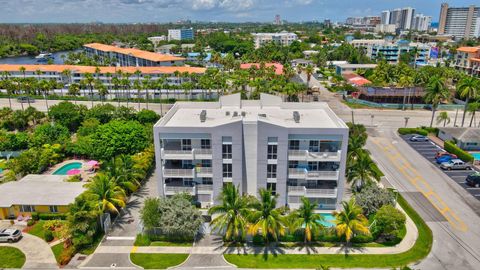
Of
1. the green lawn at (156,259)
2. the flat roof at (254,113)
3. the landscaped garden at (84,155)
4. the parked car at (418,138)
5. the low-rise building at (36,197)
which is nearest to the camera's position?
the green lawn at (156,259)

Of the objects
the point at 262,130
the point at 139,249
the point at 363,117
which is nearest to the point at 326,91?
the point at 363,117

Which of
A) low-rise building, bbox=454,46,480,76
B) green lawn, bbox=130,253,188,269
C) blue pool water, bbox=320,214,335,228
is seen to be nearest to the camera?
green lawn, bbox=130,253,188,269

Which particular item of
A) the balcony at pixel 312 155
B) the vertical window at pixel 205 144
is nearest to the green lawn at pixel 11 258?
the vertical window at pixel 205 144

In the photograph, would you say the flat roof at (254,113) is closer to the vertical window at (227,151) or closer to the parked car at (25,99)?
the vertical window at (227,151)

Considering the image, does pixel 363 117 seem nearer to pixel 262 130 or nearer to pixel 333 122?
pixel 333 122

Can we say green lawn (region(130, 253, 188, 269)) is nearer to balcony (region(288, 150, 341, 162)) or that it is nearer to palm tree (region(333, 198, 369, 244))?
palm tree (region(333, 198, 369, 244))

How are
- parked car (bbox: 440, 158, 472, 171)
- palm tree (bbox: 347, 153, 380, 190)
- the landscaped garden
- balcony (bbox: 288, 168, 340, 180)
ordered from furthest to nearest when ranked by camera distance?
parked car (bbox: 440, 158, 472, 171)
palm tree (bbox: 347, 153, 380, 190)
balcony (bbox: 288, 168, 340, 180)
the landscaped garden

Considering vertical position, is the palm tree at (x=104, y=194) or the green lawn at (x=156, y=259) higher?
the palm tree at (x=104, y=194)

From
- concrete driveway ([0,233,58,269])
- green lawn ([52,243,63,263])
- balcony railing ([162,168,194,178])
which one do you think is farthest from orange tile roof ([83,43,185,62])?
green lawn ([52,243,63,263])
